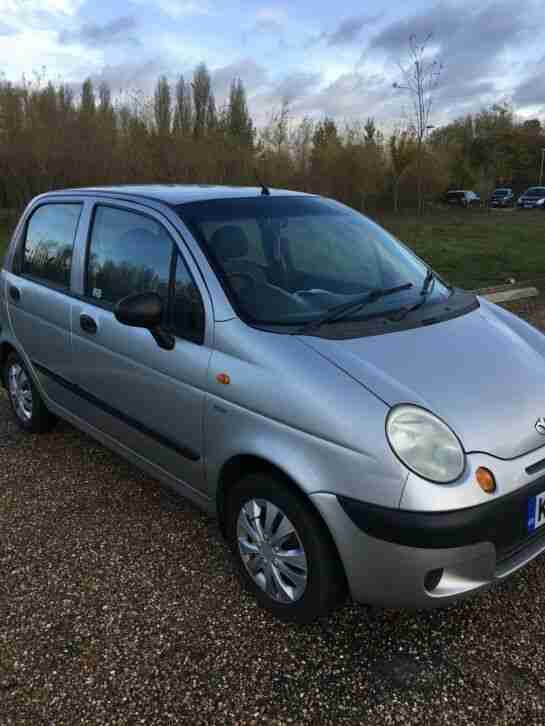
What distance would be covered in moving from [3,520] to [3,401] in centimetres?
201

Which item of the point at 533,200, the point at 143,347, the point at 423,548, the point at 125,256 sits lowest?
the point at 423,548

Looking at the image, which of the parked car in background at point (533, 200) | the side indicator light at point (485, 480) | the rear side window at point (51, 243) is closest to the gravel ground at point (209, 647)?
the side indicator light at point (485, 480)

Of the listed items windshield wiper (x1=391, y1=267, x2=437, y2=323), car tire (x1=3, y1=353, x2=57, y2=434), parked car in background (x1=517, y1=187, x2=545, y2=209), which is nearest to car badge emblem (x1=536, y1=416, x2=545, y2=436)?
windshield wiper (x1=391, y1=267, x2=437, y2=323)

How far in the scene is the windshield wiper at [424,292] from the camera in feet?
9.21

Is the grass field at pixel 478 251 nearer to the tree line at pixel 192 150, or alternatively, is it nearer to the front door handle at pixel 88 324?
the tree line at pixel 192 150

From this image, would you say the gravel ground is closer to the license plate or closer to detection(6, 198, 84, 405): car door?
the license plate

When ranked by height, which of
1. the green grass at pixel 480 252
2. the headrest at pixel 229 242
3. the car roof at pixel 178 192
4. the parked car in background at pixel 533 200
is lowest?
the green grass at pixel 480 252

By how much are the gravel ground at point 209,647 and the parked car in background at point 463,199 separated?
147ft

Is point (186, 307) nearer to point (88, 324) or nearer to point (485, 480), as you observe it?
point (88, 324)

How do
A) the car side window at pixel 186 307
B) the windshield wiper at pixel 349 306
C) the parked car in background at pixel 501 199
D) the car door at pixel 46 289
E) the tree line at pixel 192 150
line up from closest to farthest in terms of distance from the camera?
the windshield wiper at pixel 349 306, the car side window at pixel 186 307, the car door at pixel 46 289, the tree line at pixel 192 150, the parked car in background at pixel 501 199

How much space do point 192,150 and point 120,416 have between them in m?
21.3

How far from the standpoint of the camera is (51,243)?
154 inches

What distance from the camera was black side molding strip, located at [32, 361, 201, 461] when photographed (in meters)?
2.88

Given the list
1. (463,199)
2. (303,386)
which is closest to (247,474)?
(303,386)
